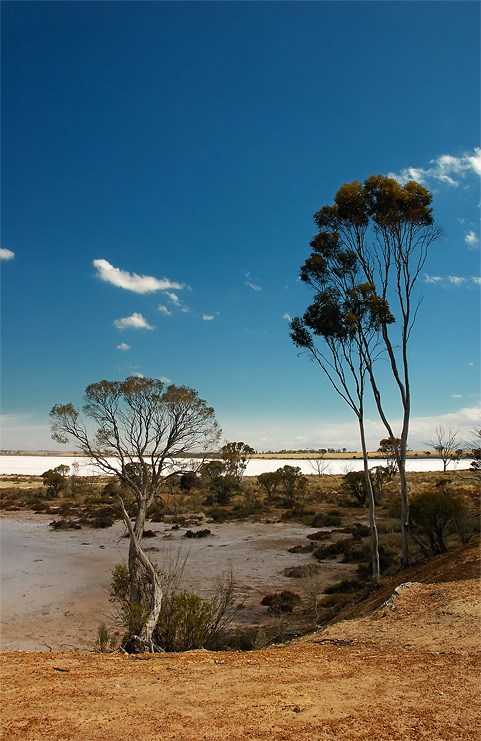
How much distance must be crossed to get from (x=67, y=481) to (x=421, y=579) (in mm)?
48024

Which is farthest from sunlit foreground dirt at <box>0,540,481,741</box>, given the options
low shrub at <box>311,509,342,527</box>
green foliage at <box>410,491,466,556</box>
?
low shrub at <box>311,509,342,527</box>

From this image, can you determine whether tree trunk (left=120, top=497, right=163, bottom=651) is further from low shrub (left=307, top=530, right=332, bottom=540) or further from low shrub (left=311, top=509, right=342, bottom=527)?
low shrub (left=311, top=509, right=342, bottom=527)

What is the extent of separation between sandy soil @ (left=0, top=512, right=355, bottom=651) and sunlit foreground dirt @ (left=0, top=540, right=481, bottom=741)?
210 inches

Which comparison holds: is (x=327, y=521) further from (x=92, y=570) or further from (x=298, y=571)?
(x=92, y=570)

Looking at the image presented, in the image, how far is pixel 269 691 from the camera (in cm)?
435

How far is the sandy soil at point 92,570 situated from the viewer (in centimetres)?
1127

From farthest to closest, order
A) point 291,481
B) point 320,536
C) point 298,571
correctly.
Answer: point 291,481, point 320,536, point 298,571

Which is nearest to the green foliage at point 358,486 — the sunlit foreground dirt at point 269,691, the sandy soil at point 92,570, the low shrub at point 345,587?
the sandy soil at point 92,570

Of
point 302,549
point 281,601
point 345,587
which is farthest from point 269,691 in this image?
point 302,549

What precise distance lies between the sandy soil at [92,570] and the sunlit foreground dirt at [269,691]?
5.33m

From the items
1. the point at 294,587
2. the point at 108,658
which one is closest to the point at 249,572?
the point at 294,587

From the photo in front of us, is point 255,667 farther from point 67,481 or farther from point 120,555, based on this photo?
point 67,481

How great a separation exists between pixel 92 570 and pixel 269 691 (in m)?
Answer: 15.7

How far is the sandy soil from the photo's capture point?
37.0ft
